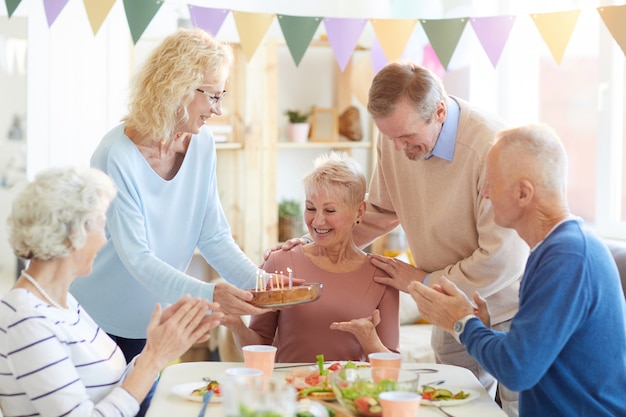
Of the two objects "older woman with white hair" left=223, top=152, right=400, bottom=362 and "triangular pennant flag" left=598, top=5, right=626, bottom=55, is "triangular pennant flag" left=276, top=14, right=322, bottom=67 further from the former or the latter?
"triangular pennant flag" left=598, top=5, right=626, bottom=55

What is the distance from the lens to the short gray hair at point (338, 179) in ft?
8.38

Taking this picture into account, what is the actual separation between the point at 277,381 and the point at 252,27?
2031mm

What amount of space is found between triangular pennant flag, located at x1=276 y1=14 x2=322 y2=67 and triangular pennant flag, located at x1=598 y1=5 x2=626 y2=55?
1105mm

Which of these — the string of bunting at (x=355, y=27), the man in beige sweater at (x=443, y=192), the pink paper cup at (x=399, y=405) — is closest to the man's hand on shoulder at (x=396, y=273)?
the man in beige sweater at (x=443, y=192)

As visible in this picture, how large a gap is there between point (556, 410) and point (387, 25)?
6.95 feet

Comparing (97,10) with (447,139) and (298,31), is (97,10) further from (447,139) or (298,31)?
(447,139)

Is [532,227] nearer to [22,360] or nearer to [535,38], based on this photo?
[22,360]

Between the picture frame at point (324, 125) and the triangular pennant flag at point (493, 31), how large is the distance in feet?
5.87

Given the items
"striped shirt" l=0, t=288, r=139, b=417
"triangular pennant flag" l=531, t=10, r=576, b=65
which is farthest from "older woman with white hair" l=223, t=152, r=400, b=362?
"triangular pennant flag" l=531, t=10, r=576, b=65

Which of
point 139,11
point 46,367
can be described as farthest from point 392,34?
point 46,367

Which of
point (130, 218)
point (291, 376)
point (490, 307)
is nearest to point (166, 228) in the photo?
point (130, 218)

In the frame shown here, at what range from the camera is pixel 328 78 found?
17.6 ft

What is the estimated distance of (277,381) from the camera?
175 cm

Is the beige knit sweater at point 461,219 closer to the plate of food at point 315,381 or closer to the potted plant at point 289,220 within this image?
the plate of food at point 315,381
